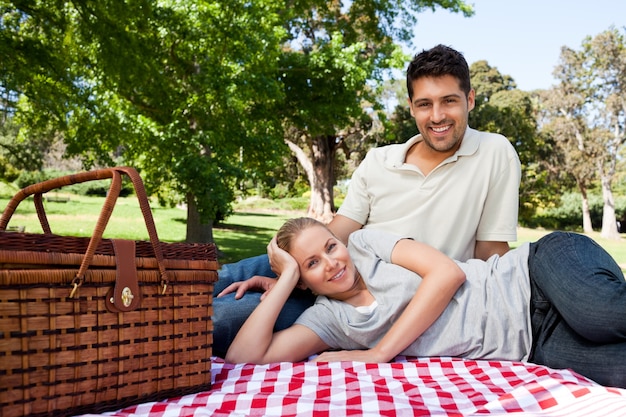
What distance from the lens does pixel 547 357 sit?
7.51 feet

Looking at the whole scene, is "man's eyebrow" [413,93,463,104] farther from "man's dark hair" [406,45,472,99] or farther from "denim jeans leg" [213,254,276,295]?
"denim jeans leg" [213,254,276,295]

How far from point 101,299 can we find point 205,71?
8.32 meters

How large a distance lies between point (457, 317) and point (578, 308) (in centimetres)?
48

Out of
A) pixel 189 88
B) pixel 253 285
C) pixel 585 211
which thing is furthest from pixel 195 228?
pixel 585 211

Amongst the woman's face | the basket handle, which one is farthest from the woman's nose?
the basket handle

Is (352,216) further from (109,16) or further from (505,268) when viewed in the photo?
(109,16)

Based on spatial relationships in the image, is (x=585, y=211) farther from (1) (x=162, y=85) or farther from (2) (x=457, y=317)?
(2) (x=457, y=317)

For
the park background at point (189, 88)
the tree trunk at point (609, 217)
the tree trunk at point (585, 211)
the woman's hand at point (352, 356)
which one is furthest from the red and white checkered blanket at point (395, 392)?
the tree trunk at point (585, 211)

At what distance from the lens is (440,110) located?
2.81m

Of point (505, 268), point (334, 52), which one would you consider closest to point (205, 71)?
point (334, 52)

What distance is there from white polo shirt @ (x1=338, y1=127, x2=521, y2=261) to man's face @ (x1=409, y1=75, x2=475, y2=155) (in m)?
0.12

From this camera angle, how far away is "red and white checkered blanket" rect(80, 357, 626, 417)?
1736 mm

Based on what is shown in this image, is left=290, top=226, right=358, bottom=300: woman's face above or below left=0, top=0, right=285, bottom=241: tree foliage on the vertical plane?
below

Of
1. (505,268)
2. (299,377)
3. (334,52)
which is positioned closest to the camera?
(299,377)
